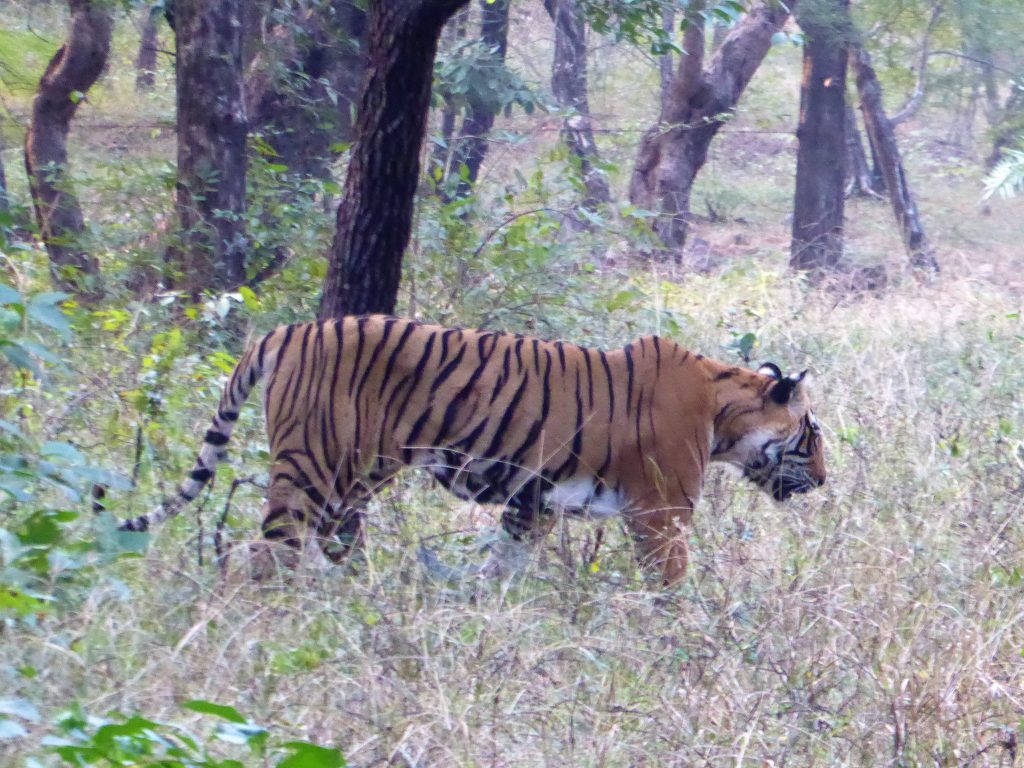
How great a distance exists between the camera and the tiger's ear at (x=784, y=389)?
5316 millimetres

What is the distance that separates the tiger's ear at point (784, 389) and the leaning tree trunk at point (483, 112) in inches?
114

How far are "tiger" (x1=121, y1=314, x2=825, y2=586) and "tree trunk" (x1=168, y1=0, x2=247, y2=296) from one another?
3280 mm

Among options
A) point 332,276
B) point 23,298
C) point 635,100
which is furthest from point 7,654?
point 635,100

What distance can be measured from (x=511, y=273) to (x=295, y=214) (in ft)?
5.01

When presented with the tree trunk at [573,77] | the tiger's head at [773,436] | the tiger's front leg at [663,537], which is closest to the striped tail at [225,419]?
the tiger's front leg at [663,537]

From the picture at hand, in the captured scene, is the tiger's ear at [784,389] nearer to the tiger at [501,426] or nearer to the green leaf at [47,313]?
the tiger at [501,426]

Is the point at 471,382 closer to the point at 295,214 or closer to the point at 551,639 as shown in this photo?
the point at 551,639

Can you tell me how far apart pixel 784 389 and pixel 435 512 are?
151 centimetres

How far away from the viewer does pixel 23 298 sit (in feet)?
10.2

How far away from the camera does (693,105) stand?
13453 mm

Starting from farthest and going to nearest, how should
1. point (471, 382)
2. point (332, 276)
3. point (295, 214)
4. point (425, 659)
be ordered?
point (295, 214), point (332, 276), point (471, 382), point (425, 659)

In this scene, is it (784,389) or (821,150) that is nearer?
(784,389)

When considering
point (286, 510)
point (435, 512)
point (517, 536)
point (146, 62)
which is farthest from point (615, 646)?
point (146, 62)

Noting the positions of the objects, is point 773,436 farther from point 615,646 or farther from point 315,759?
point 315,759
